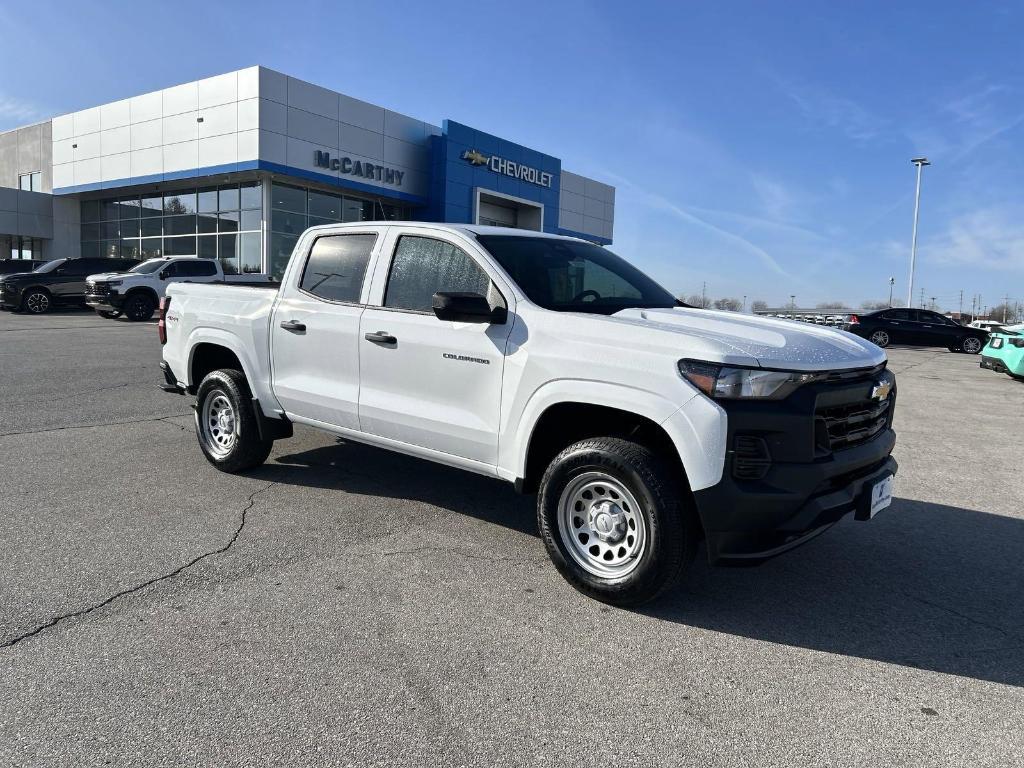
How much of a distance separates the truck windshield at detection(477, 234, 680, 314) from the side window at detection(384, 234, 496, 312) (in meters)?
0.17

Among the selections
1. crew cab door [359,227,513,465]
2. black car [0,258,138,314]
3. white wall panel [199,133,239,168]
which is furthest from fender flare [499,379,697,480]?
white wall panel [199,133,239,168]

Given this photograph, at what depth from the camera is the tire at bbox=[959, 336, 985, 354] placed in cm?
2456

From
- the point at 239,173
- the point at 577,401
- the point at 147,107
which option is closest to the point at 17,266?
the point at 147,107

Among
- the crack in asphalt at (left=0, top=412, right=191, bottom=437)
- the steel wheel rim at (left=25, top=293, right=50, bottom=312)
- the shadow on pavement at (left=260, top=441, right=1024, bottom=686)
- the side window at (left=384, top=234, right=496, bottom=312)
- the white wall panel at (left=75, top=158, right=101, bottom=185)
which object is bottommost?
the shadow on pavement at (left=260, top=441, right=1024, bottom=686)

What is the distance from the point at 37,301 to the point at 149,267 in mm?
4205

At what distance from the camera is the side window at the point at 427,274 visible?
4.30m

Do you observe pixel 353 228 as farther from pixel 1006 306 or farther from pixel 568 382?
pixel 1006 306

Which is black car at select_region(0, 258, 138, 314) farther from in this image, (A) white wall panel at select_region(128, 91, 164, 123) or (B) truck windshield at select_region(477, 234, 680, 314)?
(B) truck windshield at select_region(477, 234, 680, 314)

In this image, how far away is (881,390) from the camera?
374 cm

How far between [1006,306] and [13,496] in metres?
98.1

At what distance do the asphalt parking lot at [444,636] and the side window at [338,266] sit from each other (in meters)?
1.46

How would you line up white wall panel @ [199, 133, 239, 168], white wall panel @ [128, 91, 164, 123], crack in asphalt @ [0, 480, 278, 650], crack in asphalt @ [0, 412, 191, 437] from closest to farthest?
crack in asphalt @ [0, 480, 278, 650] < crack in asphalt @ [0, 412, 191, 437] < white wall panel @ [199, 133, 239, 168] < white wall panel @ [128, 91, 164, 123]

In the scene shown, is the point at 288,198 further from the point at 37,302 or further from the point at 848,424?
the point at 848,424

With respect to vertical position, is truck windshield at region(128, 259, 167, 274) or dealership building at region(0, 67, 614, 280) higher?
dealership building at region(0, 67, 614, 280)
